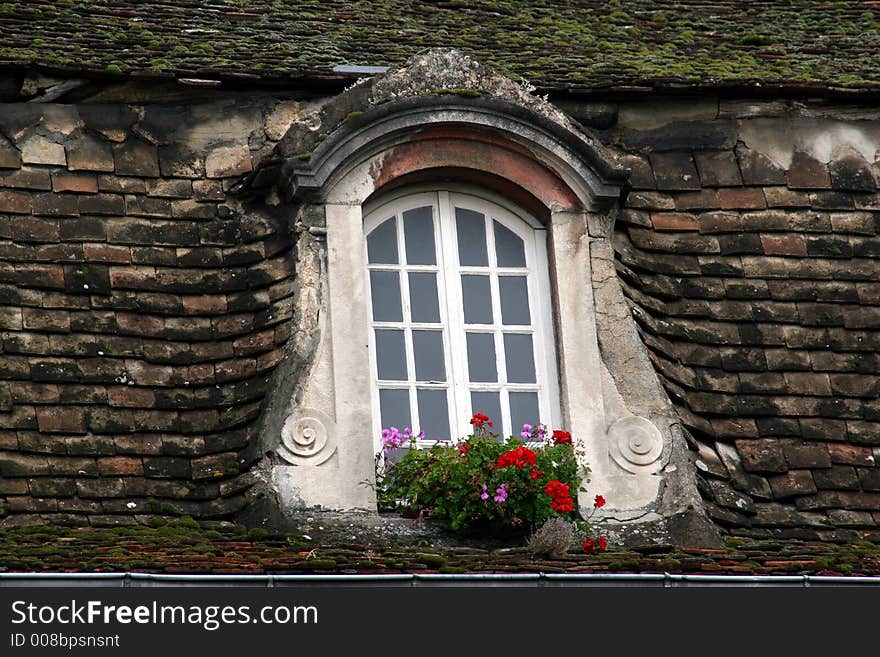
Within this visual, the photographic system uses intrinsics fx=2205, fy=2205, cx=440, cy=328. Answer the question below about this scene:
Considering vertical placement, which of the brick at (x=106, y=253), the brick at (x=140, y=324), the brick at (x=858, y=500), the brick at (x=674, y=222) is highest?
the brick at (x=674, y=222)

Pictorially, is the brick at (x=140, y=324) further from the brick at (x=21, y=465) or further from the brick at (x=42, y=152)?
the brick at (x=42, y=152)

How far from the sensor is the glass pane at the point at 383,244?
10836 mm

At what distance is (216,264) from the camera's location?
1069 cm

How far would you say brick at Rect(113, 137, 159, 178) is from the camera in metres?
10.9

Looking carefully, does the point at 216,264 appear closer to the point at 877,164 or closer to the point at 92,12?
the point at 92,12

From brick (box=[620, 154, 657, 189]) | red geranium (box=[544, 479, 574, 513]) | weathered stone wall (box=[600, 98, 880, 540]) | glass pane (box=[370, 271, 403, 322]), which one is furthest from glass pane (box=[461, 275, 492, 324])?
red geranium (box=[544, 479, 574, 513])

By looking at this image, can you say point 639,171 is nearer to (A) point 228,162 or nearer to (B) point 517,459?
(A) point 228,162

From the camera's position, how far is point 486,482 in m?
9.88

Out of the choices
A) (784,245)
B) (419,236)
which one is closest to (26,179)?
(419,236)

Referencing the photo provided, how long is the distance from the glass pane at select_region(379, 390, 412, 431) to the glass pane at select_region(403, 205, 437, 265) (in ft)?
2.40

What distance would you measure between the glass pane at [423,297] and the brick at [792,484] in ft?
5.88

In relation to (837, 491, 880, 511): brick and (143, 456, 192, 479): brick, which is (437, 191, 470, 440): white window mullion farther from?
(837, 491, 880, 511): brick

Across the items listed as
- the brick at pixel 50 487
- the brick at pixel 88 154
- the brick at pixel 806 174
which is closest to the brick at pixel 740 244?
the brick at pixel 806 174

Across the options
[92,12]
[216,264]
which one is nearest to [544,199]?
[216,264]
